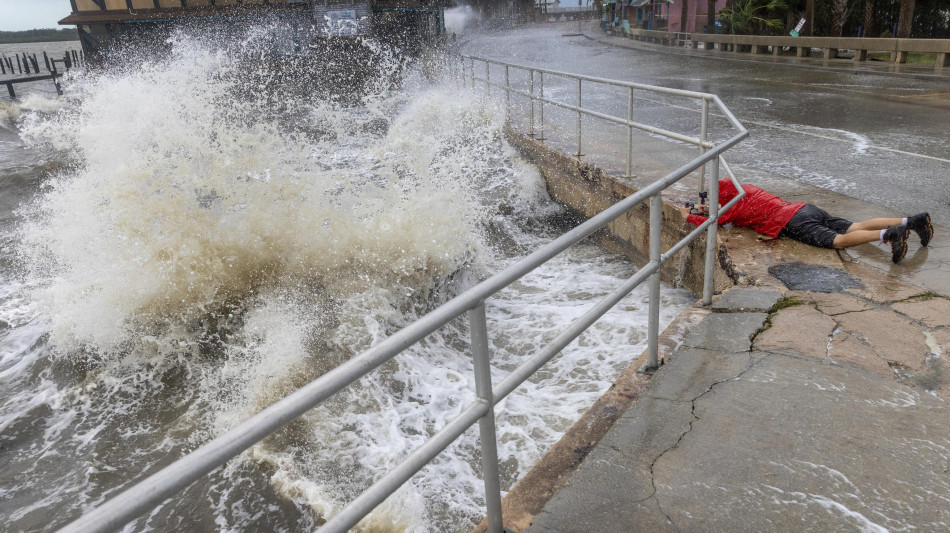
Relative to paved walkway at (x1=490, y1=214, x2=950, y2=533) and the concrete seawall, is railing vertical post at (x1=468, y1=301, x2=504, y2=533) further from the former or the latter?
the concrete seawall

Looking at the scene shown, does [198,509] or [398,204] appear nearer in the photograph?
[198,509]

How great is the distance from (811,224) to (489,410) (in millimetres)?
3918

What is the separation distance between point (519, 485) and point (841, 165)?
21.5ft

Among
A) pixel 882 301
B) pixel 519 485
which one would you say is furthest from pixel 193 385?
pixel 882 301

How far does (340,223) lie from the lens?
22.4ft

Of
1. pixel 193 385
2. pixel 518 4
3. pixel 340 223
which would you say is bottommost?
pixel 193 385

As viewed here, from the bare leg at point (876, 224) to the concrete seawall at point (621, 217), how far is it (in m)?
0.96

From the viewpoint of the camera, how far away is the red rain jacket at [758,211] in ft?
15.9

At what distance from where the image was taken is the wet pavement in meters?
2.06

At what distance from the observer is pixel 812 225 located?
4.71 meters

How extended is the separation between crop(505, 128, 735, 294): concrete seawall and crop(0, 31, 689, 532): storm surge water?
280 millimetres

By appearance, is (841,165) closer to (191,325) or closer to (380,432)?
(380,432)

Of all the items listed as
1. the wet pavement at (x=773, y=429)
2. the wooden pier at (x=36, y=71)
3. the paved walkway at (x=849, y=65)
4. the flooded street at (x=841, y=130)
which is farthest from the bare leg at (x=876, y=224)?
the wooden pier at (x=36, y=71)

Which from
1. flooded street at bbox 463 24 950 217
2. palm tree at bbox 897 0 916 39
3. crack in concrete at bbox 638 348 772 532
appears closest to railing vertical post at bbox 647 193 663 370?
crack in concrete at bbox 638 348 772 532
